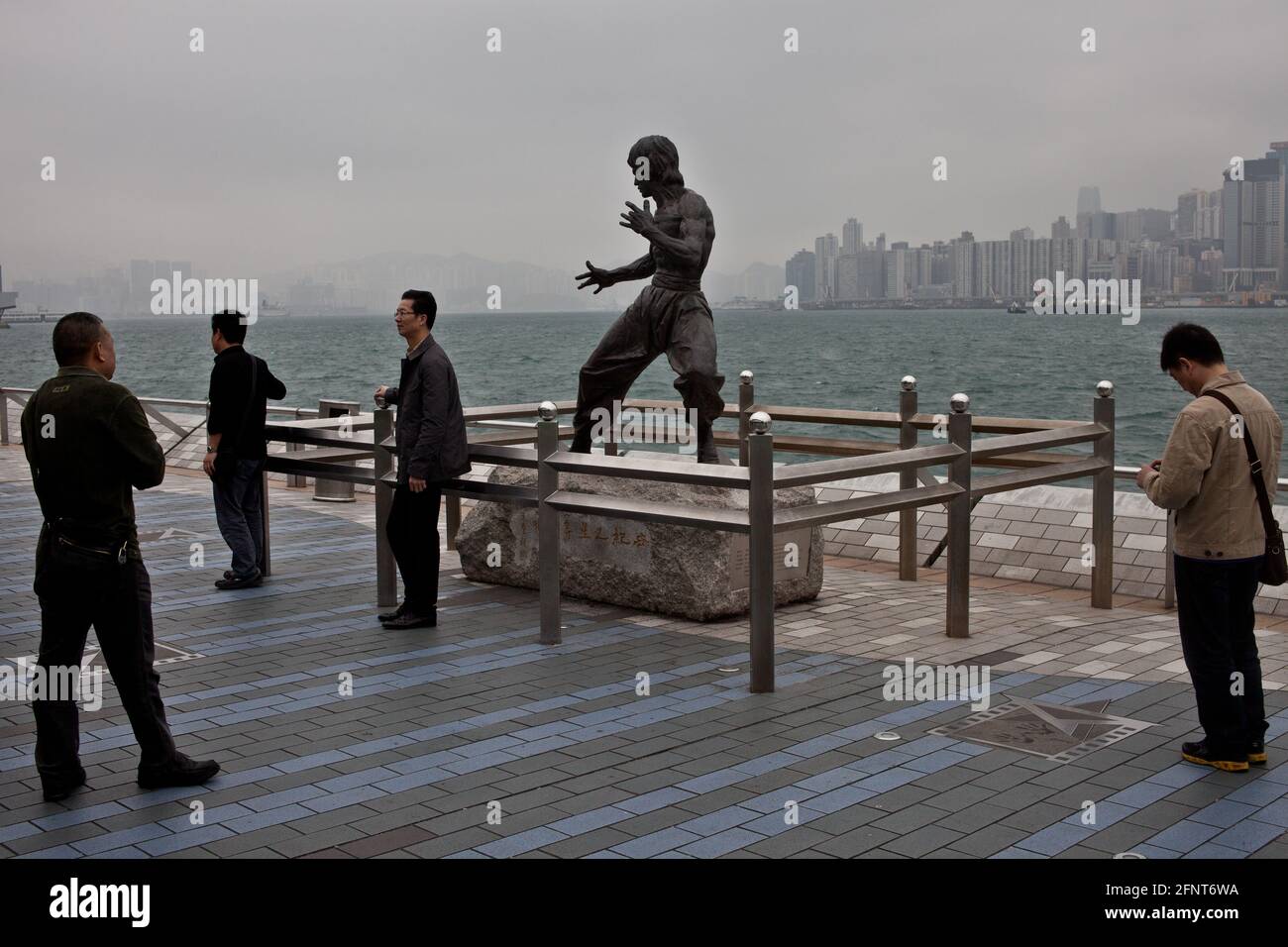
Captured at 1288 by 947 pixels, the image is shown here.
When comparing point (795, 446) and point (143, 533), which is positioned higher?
point (795, 446)

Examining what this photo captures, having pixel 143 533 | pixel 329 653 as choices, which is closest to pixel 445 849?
pixel 329 653

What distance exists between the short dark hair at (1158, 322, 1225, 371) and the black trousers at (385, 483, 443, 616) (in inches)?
179

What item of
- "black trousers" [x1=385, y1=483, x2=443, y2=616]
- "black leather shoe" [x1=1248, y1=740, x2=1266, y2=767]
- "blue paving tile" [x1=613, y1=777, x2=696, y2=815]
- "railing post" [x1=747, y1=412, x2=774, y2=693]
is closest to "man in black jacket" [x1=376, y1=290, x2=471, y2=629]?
"black trousers" [x1=385, y1=483, x2=443, y2=616]

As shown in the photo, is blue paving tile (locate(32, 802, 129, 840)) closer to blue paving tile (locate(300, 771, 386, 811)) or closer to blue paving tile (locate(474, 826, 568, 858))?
blue paving tile (locate(300, 771, 386, 811))

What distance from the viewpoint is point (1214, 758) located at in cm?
601

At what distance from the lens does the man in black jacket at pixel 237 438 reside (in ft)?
32.1

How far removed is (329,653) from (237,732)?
5.13 ft

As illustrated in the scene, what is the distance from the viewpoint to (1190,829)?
5293mm

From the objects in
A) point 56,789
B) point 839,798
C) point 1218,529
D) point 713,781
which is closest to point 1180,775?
point 1218,529

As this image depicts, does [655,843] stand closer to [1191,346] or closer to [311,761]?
[311,761]

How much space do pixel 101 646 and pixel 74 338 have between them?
123 cm

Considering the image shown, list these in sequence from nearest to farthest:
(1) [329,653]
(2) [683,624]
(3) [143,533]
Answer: (1) [329,653] < (2) [683,624] < (3) [143,533]

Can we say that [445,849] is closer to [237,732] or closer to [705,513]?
[237,732]

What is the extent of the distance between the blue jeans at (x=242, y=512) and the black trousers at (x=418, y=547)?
64.0 inches
